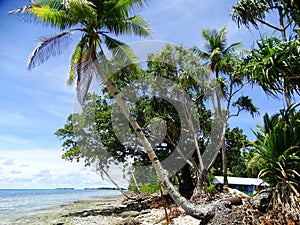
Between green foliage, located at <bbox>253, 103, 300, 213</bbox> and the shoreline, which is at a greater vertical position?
green foliage, located at <bbox>253, 103, 300, 213</bbox>

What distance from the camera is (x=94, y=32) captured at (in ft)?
34.5

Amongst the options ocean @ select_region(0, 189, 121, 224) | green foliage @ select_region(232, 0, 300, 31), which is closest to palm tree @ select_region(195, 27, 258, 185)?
green foliage @ select_region(232, 0, 300, 31)

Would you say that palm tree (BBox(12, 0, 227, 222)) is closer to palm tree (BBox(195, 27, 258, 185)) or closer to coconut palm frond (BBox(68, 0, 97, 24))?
coconut palm frond (BBox(68, 0, 97, 24))

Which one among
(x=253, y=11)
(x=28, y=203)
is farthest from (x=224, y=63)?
(x=28, y=203)

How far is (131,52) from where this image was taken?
38.9 ft

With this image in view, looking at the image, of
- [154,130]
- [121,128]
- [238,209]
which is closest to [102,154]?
[121,128]

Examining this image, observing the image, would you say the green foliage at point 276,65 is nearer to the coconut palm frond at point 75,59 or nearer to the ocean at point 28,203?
the coconut palm frond at point 75,59

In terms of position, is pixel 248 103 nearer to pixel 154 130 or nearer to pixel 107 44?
pixel 154 130

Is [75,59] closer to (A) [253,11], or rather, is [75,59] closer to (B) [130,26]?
(B) [130,26]

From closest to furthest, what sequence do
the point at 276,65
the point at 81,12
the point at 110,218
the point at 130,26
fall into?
the point at 276,65
the point at 81,12
the point at 130,26
the point at 110,218

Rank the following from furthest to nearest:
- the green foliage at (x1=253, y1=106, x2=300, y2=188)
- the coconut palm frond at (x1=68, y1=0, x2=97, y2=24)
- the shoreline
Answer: the shoreline < the coconut palm frond at (x1=68, y1=0, x2=97, y2=24) < the green foliage at (x1=253, y1=106, x2=300, y2=188)

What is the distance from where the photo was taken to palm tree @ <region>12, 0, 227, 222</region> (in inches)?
396

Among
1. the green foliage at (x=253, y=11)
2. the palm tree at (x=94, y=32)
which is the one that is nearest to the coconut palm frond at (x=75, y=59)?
the palm tree at (x=94, y=32)

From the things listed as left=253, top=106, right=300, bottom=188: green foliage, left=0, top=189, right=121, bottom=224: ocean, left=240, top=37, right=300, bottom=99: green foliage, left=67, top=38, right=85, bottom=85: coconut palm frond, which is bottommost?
left=0, top=189, right=121, bottom=224: ocean
